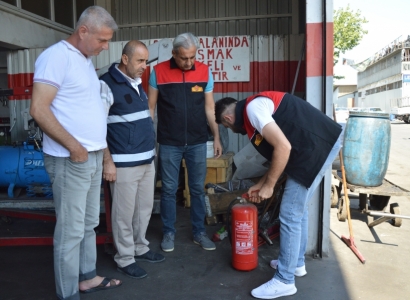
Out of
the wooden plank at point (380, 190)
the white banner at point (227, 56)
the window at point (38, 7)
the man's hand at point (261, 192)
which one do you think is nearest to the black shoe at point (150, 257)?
the man's hand at point (261, 192)

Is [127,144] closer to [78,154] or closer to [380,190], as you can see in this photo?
[78,154]

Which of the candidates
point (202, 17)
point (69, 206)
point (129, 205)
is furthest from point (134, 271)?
point (202, 17)

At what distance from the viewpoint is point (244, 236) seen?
11.1 feet

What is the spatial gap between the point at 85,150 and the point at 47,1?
6716mm

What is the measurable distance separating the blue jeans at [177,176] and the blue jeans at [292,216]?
1156 mm

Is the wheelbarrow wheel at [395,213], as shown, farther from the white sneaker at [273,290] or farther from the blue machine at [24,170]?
the blue machine at [24,170]

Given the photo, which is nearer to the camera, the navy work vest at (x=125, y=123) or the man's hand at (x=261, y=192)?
the man's hand at (x=261, y=192)

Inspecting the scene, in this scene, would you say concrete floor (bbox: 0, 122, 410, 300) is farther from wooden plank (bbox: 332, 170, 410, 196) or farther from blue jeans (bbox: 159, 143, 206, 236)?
wooden plank (bbox: 332, 170, 410, 196)

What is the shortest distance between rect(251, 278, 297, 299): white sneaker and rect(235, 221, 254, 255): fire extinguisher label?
408 millimetres

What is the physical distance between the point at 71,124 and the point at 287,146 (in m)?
1.39

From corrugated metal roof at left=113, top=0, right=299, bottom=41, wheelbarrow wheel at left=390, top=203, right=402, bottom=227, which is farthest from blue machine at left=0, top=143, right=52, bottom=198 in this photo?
corrugated metal roof at left=113, top=0, right=299, bottom=41

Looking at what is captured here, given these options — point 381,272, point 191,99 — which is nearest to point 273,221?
point 381,272

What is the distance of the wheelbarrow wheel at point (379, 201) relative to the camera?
5.15m

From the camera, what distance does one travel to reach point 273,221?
4180 mm
